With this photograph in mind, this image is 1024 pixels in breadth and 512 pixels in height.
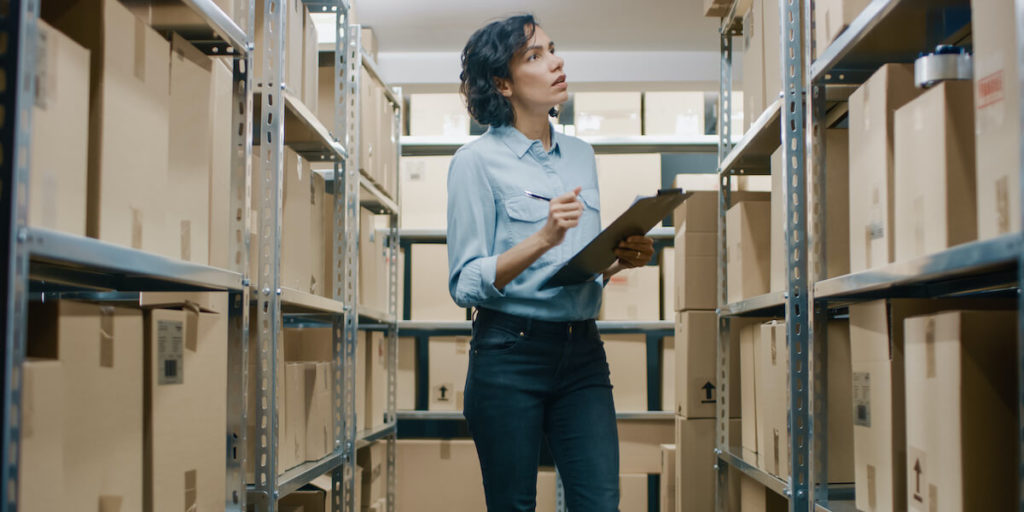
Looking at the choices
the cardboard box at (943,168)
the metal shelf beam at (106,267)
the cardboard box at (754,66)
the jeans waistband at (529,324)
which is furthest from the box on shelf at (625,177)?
the cardboard box at (943,168)

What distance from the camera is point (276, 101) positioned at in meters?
1.84

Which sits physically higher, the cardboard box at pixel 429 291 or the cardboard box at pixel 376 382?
the cardboard box at pixel 429 291

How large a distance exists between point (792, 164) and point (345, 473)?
1528mm

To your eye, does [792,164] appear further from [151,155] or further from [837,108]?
[151,155]

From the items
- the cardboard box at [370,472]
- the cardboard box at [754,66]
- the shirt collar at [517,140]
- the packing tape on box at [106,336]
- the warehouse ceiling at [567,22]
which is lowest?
the cardboard box at [370,472]

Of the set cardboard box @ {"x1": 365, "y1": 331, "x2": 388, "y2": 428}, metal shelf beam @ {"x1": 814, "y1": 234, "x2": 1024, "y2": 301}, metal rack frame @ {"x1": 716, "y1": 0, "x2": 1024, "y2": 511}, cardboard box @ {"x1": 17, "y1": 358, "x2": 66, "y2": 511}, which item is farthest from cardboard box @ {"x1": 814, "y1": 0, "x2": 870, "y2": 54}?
cardboard box @ {"x1": 365, "y1": 331, "x2": 388, "y2": 428}

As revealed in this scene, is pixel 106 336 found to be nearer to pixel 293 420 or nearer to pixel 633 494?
pixel 293 420

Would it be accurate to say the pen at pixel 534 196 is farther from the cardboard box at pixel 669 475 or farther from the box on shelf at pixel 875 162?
the cardboard box at pixel 669 475

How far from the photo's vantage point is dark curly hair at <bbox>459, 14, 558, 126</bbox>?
1.75 m

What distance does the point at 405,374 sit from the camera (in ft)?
12.3

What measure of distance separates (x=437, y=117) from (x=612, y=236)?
8.53 feet

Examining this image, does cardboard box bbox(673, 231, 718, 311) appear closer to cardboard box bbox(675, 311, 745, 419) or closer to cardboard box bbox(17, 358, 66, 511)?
cardboard box bbox(675, 311, 745, 419)

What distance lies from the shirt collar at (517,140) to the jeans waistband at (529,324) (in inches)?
13.1

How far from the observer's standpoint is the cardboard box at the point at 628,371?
369 cm
